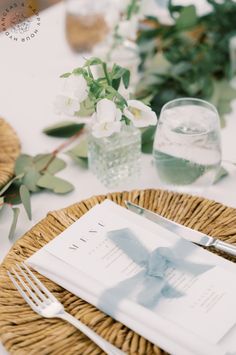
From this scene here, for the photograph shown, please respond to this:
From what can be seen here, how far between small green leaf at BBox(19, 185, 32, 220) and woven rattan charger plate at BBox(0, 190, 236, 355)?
0.18 feet

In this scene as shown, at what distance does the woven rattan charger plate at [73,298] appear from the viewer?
0.60 meters

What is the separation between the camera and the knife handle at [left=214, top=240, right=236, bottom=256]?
0.70 meters

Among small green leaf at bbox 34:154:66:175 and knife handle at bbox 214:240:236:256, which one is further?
small green leaf at bbox 34:154:66:175

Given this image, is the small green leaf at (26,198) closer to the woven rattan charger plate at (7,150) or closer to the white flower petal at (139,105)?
the woven rattan charger plate at (7,150)

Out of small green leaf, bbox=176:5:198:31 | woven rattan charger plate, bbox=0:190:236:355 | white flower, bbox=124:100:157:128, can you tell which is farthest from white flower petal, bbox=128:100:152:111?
small green leaf, bbox=176:5:198:31

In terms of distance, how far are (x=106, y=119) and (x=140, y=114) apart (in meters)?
0.05

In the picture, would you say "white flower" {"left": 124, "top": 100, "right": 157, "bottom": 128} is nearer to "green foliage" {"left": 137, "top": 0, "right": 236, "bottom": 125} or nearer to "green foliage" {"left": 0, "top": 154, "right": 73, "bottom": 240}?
"green foliage" {"left": 0, "top": 154, "right": 73, "bottom": 240}

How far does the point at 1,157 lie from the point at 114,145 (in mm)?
192

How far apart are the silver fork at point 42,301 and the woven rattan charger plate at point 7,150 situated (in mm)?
219

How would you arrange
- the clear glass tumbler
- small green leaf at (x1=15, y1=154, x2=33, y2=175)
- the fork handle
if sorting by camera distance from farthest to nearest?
small green leaf at (x1=15, y1=154, x2=33, y2=175) → the clear glass tumbler → the fork handle

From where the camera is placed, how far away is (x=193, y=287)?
64 centimetres

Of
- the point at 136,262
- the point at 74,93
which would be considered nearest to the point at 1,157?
the point at 74,93

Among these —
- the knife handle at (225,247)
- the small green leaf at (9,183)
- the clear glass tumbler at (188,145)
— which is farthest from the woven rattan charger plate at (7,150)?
the knife handle at (225,247)

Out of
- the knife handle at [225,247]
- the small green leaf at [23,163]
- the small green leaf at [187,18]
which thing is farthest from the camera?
the small green leaf at [187,18]
